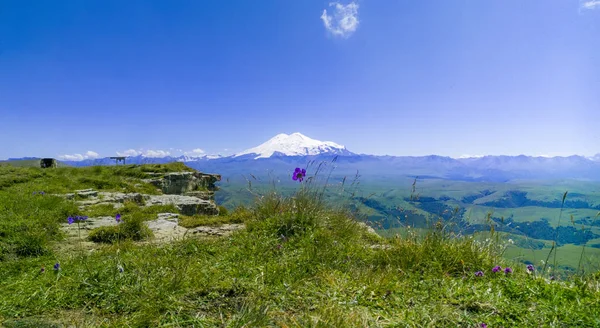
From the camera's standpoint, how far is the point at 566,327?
6.91 feet

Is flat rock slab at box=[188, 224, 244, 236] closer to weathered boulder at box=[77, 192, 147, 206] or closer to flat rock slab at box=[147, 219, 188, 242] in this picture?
flat rock slab at box=[147, 219, 188, 242]

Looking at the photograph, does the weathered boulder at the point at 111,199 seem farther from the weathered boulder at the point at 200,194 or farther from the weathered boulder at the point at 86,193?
the weathered boulder at the point at 200,194

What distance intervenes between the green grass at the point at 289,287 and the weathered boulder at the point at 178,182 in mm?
7462

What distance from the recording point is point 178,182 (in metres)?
12.5

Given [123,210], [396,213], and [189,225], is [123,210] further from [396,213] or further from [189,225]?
[396,213]

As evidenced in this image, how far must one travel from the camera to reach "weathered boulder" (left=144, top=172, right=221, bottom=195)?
12.1 m

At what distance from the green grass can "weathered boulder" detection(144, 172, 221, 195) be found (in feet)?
24.5

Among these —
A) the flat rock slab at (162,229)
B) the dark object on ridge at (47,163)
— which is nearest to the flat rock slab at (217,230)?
the flat rock slab at (162,229)

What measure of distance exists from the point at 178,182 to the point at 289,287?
35.8 feet

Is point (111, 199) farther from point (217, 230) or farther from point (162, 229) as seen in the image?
point (217, 230)

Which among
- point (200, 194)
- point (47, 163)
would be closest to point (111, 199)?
point (200, 194)

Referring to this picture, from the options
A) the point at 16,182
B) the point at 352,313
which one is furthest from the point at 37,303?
the point at 16,182

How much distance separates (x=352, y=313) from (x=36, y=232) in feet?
16.2

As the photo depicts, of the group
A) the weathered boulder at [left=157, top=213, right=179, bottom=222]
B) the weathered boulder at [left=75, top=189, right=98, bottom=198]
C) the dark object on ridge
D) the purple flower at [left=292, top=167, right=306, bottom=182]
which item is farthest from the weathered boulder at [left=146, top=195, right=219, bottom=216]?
the dark object on ridge
